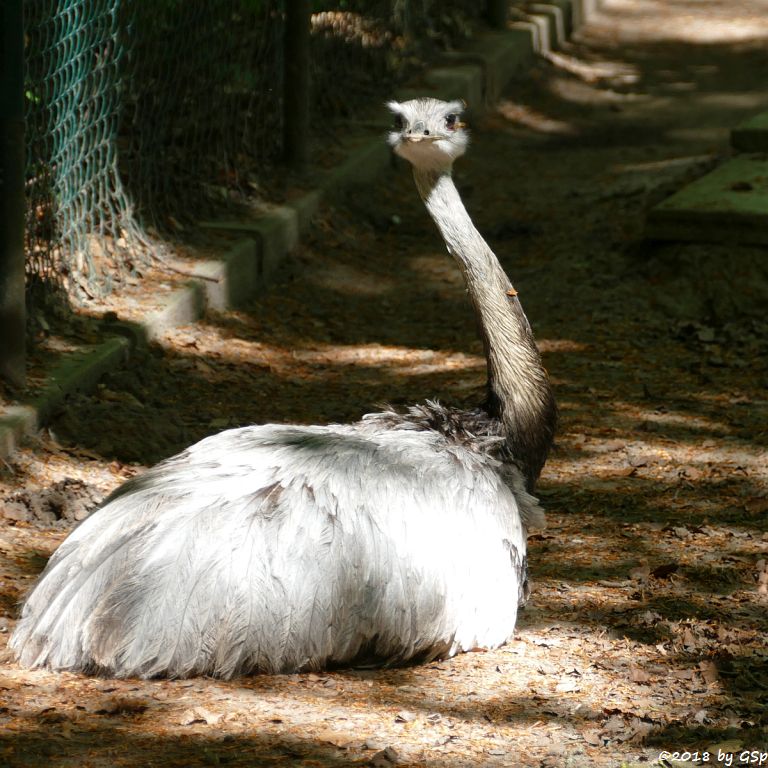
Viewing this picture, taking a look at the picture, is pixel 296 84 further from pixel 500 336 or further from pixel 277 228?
pixel 500 336

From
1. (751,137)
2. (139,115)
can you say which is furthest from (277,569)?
(751,137)

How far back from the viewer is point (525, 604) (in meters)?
4.22

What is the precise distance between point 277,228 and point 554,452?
2.57 m

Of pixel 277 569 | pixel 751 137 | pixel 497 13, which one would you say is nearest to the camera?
pixel 277 569

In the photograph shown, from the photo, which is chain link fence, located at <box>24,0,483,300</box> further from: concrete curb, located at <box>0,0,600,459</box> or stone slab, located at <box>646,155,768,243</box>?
stone slab, located at <box>646,155,768,243</box>

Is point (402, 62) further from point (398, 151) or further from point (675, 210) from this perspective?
point (398, 151)

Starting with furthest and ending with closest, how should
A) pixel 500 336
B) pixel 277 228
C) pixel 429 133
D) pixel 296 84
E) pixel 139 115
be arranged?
pixel 296 84 < pixel 277 228 < pixel 139 115 < pixel 500 336 < pixel 429 133

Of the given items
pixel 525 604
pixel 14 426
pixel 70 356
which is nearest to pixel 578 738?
pixel 525 604

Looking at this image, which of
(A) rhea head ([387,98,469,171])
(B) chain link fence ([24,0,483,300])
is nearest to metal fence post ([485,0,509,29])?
(B) chain link fence ([24,0,483,300])

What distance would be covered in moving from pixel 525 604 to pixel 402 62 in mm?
6632

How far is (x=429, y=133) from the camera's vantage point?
4.34 metres

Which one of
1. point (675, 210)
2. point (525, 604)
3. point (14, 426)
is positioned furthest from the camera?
point (675, 210)

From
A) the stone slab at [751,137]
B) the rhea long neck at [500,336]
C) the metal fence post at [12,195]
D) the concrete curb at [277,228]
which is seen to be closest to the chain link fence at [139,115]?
the concrete curb at [277,228]

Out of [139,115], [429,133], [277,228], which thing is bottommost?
[277,228]
